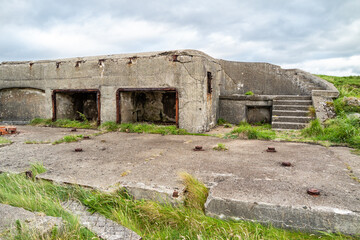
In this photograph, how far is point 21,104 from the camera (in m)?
7.41

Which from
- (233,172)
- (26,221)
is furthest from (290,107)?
(26,221)

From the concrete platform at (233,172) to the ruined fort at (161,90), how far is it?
153cm

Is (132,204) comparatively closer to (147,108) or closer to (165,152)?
(165,152)

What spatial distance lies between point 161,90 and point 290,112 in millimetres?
3167

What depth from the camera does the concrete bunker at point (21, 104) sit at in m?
7.19

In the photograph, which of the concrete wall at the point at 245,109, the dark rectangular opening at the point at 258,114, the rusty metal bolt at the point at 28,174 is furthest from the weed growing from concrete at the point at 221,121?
the rusty metal bolt at the point at 28,174

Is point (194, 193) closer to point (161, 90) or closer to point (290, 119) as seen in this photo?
point (161, 90)

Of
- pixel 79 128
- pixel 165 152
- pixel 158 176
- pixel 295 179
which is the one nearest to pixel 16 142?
pixel 79 128

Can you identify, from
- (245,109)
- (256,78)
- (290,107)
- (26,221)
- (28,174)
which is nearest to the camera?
(26,221)

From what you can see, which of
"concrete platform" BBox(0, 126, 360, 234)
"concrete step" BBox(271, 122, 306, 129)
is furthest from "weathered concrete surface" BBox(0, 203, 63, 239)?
"concrete step" BBox(271, 122, 306, 129)

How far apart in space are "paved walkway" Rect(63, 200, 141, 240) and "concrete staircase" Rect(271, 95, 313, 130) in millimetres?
4682

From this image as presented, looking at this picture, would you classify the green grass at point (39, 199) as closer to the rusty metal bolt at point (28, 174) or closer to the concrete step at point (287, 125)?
the rusty metal bolt at point (28, 174)

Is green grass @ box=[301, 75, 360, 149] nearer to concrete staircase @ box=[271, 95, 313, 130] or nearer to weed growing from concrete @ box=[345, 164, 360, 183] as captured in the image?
concrete staircase @ box=[271, 95, 313, 130]

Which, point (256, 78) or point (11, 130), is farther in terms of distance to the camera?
point (256, 78)
